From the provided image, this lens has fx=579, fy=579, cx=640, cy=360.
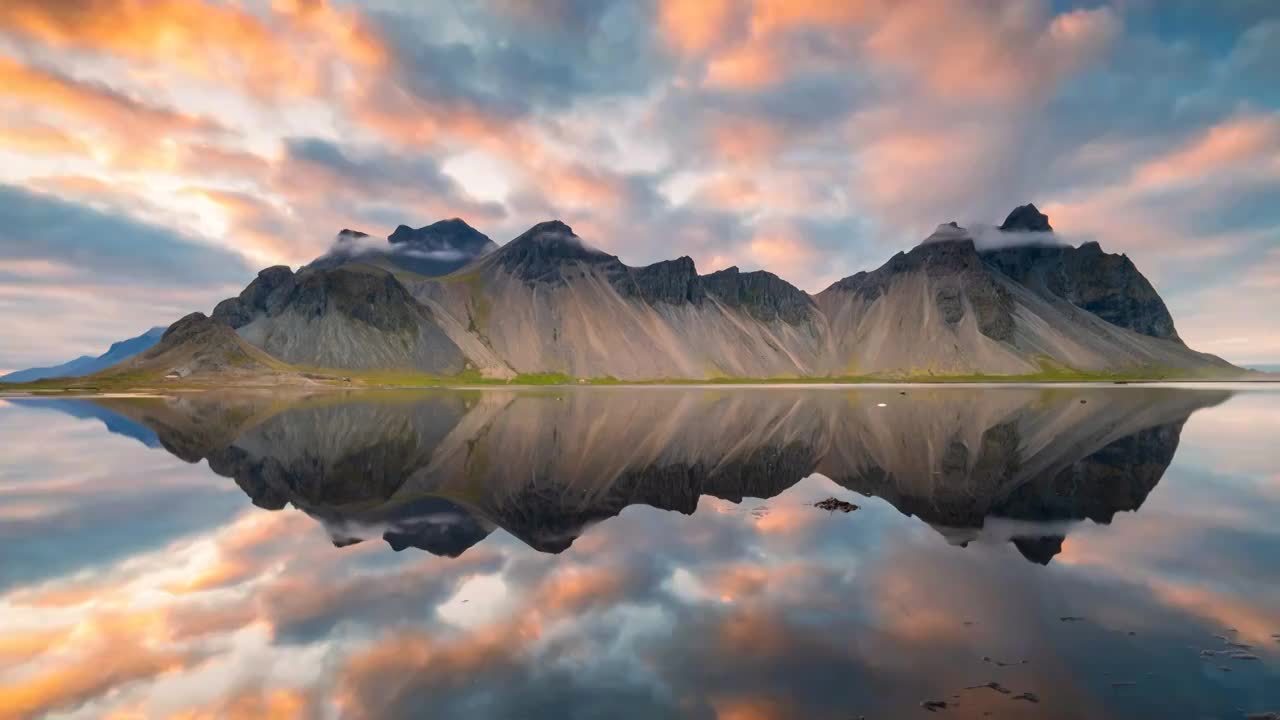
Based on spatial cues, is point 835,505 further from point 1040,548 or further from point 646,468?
point 646,468

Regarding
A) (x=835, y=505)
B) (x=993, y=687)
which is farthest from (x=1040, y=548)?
(x=993, y=687)

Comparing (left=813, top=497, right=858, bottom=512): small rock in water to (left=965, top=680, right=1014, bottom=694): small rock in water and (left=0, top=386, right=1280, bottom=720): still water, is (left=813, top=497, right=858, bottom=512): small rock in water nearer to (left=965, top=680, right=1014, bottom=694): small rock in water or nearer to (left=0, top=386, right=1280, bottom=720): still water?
(left=0, top=386, right=1280, bottom=720): still water

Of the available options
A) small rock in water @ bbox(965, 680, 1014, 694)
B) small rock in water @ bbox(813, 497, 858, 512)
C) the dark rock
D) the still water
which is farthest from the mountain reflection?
small rock in water @ bbox(965, 680, 1014, 694)

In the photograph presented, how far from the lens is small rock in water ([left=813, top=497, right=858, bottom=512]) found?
26.8 meters

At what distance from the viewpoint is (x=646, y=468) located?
3684 centimetres

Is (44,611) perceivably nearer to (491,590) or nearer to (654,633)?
(491,590)

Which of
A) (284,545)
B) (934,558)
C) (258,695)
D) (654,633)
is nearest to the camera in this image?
(258,695)

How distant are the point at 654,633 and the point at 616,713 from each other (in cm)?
349

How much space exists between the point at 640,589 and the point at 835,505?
13.7m

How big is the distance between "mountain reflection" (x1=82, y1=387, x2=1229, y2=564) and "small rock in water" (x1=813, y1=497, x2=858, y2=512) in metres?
2.22

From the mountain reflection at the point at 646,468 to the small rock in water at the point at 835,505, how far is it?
2224 mm

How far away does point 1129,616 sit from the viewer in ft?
48.2

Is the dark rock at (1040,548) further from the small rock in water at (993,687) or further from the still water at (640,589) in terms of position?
the small rock in water at (993,687)

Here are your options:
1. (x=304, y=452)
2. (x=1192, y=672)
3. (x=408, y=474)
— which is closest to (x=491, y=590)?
(x=1192, y=672)
